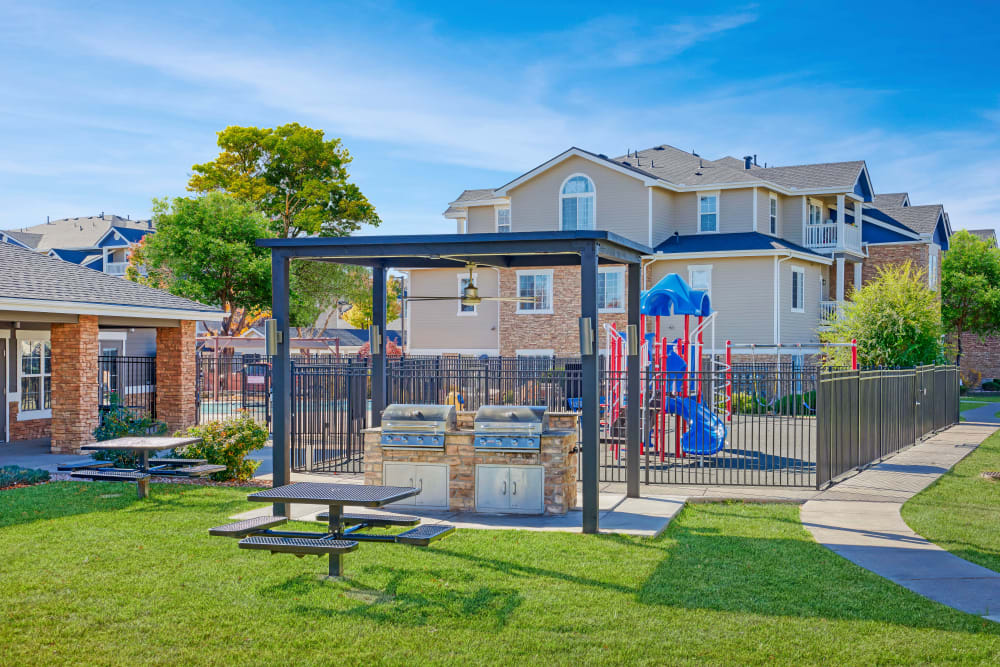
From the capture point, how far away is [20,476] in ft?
42.9

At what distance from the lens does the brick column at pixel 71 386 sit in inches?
675

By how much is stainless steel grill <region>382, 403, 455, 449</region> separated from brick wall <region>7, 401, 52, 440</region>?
39.7ft

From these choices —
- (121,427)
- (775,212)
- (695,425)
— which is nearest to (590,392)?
(695,425)

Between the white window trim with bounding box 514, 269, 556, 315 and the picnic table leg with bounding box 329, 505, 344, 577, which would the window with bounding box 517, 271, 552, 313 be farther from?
the picnic table leg with bounding box 329, 505, 344, 577

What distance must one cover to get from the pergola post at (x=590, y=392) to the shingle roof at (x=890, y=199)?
3945 centimetres

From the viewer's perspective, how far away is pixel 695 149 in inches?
1527

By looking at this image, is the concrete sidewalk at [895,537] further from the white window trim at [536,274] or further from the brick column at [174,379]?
the white window trim at [536,274]

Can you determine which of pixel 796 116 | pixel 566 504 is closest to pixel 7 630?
pixel 566 504

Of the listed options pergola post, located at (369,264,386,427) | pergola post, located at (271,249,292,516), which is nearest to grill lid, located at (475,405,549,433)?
pergola post, located at (271,249,292,516)

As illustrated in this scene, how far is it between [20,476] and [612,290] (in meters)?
22.7

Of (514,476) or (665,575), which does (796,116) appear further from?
(665,575)

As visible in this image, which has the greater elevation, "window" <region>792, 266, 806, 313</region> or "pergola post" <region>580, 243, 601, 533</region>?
"window" <region>792, 266, 806, 313</region>

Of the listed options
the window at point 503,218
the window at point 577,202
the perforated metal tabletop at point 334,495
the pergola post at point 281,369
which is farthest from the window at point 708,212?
the perforated metal tabletop at point 334,495

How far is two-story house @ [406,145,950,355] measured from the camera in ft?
102
